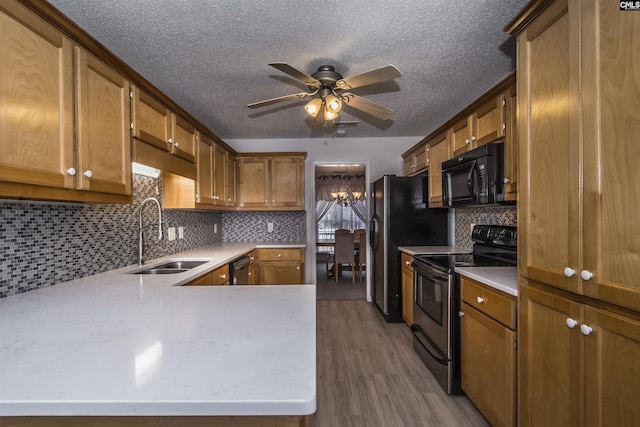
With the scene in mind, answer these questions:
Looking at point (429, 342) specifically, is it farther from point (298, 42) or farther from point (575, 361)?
point (298, 42)

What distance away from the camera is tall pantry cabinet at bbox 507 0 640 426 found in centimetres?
92

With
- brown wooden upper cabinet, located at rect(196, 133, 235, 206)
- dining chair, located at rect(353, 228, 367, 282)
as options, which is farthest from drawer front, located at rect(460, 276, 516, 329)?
dining chair, located at rect(353, 228, 367, 282)

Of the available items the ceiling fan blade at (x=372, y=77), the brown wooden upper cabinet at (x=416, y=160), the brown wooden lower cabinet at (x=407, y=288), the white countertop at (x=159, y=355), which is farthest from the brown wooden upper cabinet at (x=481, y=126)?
the white countertop at (x=159, y=355)

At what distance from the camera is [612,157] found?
0.95 metres

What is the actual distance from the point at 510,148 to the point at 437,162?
106 cm

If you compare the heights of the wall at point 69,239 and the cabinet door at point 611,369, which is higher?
the wall at point 69,239

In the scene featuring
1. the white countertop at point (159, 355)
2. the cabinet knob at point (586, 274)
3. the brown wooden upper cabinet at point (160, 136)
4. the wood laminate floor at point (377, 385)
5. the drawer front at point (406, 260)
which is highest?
the brown wooden upper cabinet at point (160, 136)

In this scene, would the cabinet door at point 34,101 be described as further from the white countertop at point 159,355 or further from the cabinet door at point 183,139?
the cabinet door at point 183,139

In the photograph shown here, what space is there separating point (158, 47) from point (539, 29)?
204 cm

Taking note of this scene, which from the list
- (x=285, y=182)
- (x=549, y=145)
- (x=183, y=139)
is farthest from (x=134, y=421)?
(x=285, y=182)

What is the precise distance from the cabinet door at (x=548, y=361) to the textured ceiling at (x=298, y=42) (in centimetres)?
146

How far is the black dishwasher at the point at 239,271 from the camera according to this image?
2590mm

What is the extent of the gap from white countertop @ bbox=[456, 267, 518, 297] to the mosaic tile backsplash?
65cm

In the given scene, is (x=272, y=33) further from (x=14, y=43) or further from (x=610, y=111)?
(x=610, y=111)
